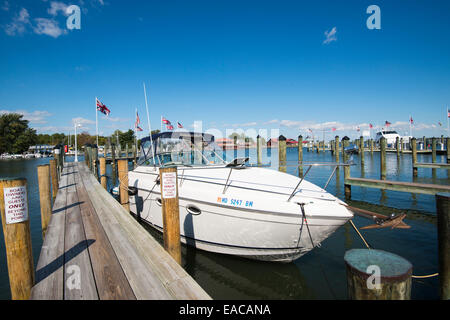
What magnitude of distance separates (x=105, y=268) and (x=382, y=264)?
3093 millimetres

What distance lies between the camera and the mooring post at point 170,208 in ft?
12.4

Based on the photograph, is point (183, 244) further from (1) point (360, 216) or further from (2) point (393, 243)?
(1) point (360, 216)

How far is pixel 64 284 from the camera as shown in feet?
8.30

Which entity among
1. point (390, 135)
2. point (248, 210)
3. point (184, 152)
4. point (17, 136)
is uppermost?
point (17, 136)

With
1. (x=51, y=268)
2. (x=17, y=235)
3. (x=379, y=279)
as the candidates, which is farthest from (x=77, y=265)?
(x=379, y=279)

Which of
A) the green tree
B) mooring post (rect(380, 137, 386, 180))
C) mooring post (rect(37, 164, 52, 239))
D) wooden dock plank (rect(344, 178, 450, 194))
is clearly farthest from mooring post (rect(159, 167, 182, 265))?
the green tree

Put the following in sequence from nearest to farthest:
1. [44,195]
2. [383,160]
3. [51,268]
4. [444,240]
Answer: [444,240]
[51,268]
[44,195]
[383,160]

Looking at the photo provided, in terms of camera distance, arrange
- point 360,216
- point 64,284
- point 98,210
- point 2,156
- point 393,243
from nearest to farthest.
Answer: point 64,284, point 98,210, point 393,243, point 360,216, point 2,156

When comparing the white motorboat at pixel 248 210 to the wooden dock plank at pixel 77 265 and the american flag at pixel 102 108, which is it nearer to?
the wooden dock plank at pixel 77 265

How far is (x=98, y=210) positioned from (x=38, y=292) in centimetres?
319

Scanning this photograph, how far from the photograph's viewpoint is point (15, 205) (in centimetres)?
221

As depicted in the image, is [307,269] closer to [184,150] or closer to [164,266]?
[164,266]

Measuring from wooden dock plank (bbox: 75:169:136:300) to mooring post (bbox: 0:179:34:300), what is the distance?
2.23 ft
